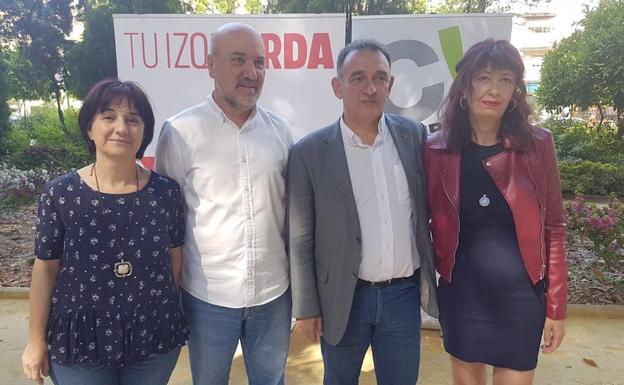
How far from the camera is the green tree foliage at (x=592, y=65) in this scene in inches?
407

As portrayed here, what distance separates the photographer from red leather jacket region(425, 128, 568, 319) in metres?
1.90

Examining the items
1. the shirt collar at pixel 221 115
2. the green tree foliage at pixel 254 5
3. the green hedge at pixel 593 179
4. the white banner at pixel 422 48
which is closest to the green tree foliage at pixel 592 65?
the green hedge at pixel 593 179

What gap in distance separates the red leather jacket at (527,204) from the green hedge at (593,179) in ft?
25.8

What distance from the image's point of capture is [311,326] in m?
2.07

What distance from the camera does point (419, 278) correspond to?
83.4 inches

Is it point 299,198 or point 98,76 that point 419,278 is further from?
point 98,76

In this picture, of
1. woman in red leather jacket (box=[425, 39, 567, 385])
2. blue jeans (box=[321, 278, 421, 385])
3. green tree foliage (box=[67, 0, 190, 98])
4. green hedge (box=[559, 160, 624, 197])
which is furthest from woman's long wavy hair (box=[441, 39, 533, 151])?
green tree foliage (box=[67, 0, 190, 98])

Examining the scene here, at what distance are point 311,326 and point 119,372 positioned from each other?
2.51ft

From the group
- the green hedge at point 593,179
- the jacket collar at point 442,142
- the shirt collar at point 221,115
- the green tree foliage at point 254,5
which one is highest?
the green tree foliage at point 254,5

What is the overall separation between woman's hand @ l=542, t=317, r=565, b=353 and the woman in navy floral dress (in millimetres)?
1489

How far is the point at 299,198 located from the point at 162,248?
1.85 ft

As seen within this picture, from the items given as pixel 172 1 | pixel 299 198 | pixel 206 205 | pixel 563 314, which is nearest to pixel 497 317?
pixel 563 314

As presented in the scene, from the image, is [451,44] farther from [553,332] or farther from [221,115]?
[553,332]

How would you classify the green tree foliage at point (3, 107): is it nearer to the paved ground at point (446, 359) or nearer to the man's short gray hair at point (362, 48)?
the paved ground at point (446, 359)
